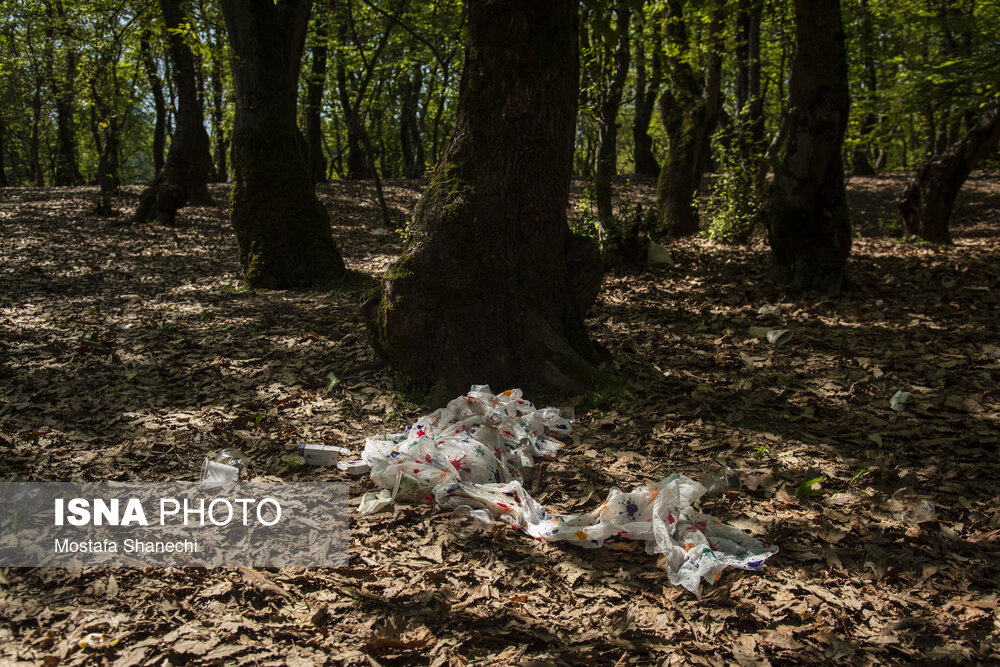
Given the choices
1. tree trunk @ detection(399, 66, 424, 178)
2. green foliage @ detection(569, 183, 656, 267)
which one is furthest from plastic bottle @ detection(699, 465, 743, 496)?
tree trunk @ detection(399, 66, 424, 178)

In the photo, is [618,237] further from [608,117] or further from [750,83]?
[750,83]

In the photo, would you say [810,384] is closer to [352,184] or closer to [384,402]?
[384,402]

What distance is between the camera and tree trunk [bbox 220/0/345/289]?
7285mm

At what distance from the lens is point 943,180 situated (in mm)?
8992

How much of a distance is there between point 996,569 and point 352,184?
16.6m

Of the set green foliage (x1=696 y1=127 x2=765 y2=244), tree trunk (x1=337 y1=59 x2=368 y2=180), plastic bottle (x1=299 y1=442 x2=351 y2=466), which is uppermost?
tree trunk (x1=337 y1=59 x2=368 y2=180)

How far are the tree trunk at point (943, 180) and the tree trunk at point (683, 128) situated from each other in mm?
3047

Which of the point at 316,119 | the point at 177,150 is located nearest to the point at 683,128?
the point at 177,150

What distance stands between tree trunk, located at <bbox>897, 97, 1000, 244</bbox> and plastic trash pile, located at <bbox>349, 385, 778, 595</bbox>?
8.06 metres

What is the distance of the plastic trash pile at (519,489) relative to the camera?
282 centimetres

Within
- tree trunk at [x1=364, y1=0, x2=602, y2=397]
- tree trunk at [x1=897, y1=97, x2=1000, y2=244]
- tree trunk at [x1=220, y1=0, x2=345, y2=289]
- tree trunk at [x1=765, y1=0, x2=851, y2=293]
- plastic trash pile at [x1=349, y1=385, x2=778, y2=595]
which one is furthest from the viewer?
tree trunk at [x1=897, y1=97, x2=1000, y2=244]

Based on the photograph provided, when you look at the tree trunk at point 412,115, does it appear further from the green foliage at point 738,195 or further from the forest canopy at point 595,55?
the green foliage at point 738,195

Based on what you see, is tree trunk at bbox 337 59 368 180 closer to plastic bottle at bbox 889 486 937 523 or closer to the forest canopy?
the forest canopy

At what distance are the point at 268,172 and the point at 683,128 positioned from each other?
6.48 m
